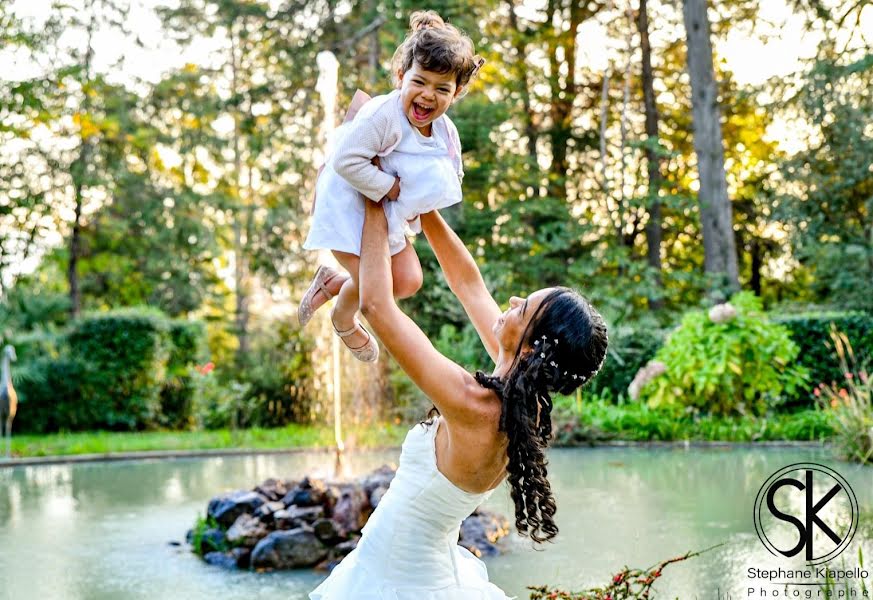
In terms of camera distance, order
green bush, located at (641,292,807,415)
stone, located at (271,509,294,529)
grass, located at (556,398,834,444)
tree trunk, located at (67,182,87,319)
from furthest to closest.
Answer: tree trunk, located at (67,182,87,319) → green bush, located at (641,292,807,415) → grass, located at (556,398,834,444) → stone, located at (271,509,294,529)

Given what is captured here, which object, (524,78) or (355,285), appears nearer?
(355,285)

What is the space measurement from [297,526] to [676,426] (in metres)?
5.73

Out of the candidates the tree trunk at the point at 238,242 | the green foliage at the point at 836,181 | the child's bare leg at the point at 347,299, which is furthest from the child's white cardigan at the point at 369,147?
the tree trunk at the point at 238,242

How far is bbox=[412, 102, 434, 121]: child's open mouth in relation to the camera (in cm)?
274

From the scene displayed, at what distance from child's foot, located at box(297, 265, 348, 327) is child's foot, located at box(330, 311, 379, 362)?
8 cm

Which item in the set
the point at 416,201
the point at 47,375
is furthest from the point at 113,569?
the point at 47,375

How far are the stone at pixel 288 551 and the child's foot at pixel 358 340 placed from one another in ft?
10.5

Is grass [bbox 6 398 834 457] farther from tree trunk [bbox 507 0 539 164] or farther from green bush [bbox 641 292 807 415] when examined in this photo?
tree trunk [bbox 507 0 539 164]

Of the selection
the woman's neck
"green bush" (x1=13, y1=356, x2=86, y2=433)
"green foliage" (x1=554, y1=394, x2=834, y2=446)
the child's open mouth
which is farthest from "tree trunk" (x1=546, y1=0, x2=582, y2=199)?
the woman's neck

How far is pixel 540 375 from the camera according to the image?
2498 millimetres

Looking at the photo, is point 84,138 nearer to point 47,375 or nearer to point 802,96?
point 47,375

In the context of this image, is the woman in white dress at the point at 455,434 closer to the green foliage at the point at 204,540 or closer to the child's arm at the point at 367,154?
the child's arm at the point at 367,154

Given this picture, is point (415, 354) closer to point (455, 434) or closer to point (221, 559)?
point (455, 434)

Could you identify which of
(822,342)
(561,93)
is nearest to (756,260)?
(561,93)
